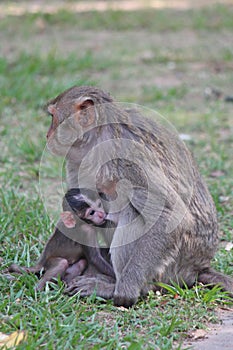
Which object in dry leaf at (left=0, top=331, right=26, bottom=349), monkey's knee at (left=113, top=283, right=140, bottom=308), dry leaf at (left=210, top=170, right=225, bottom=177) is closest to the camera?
dry leaf at (left=0, top=331, right=26, bottom=349)

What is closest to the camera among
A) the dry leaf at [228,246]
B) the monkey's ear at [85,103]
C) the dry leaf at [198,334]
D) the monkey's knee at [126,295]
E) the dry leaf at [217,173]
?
the dry leaf at [198,334]

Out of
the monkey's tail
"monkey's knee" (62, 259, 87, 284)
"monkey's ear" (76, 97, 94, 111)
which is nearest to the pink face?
"monkey's knee" (62, 259, 87, 284)

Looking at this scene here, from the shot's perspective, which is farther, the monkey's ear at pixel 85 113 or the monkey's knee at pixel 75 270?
the monkey's knee at pixel 75 270

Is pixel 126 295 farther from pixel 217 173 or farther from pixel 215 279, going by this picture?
pixel 217 173

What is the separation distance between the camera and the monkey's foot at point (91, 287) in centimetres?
469

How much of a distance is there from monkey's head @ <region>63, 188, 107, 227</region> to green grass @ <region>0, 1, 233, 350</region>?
0.47 meters

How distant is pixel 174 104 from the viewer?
9.16 m

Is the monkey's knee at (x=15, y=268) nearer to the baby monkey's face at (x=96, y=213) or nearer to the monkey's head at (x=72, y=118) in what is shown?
the baby monkey's face at (x=96, y=213)

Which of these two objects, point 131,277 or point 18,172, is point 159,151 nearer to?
point 131,277

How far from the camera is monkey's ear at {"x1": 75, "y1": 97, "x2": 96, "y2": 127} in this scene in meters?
4.84

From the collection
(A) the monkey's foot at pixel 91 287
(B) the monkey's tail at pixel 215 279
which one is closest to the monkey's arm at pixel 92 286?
(A) the monkey's foot at pixel 91 287

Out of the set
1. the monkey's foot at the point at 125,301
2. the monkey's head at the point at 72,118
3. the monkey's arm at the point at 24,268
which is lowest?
the monkey's foot at the point at 125,301

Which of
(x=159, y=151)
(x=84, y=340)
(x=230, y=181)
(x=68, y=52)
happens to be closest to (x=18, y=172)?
(x=230, y=181)

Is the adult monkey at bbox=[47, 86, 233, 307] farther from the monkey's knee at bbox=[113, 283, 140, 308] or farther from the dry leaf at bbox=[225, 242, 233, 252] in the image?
the dry leaf at bbox=[225, 242, 233, 252]
